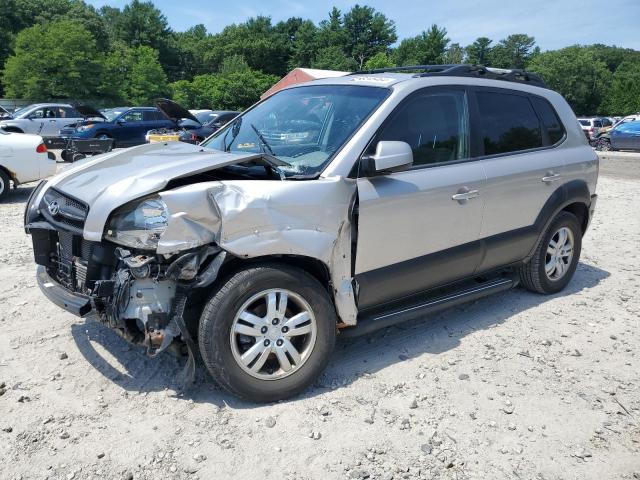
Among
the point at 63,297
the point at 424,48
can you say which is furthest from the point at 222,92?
the point at 63,297

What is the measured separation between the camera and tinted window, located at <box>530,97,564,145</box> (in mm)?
4782

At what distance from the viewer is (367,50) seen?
8281 centimetres

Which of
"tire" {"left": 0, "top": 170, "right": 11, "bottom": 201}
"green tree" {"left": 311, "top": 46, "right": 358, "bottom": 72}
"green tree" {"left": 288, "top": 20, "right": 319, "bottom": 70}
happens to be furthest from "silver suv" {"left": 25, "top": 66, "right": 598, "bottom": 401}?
"green tree" {"left": 288, "top": 20, "right": 319, "bottom": 70}

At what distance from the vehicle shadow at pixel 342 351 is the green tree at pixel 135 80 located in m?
45.8

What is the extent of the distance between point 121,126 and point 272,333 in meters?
17.5

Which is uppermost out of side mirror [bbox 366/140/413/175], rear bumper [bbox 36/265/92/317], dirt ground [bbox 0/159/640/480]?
side mirror [bbox 366/140/413/175]

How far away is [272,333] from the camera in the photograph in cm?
312

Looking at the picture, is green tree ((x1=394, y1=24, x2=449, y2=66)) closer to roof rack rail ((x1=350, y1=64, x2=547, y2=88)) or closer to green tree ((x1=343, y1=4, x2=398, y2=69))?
green tree ((x1=343, y1=4, x2=398, y2=69))

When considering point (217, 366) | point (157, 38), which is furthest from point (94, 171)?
point (157, 38)

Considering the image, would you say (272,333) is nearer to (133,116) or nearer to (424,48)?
(133,116)

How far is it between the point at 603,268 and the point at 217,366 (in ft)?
16.5

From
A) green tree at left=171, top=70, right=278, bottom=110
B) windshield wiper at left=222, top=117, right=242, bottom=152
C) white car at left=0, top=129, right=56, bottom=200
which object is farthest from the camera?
green tree at left=171, top=70, right=278, bottom=110

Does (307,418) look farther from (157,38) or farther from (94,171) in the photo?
(157,38)

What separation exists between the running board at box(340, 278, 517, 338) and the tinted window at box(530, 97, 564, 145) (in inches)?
55.9
